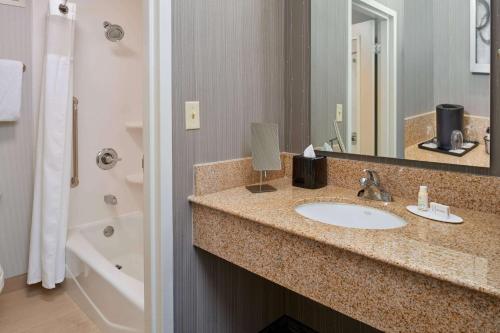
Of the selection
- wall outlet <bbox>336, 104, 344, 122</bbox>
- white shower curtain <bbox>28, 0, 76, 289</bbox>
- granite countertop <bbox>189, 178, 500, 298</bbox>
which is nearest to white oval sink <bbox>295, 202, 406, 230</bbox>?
granite countertop <bbox>189, 178, 500, 298</bbox>

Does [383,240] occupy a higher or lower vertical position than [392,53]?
lower

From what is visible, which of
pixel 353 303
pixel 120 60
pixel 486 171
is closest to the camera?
pixel 353 303

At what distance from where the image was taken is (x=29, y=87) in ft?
7.06

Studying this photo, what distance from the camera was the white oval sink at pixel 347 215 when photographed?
1180mm

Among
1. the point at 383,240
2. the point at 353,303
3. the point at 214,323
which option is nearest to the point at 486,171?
the point at 383,240

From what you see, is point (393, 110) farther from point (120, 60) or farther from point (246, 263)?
point (120, 60)

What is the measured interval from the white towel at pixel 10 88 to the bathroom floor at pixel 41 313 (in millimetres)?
1096

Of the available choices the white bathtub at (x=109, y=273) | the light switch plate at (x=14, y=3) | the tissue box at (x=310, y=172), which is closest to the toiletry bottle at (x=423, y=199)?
the tissue box at (x=310, y=172)

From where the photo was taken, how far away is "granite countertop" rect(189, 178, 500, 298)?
2.35ft

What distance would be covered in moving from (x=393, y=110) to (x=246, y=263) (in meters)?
0.81

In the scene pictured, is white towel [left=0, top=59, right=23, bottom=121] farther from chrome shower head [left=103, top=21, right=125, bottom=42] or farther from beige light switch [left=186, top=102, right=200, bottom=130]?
beige light switch [left=186, top=102, right=200, bottom=130]

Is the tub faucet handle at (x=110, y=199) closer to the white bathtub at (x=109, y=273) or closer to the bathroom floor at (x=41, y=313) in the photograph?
the white bathtub at (x=109, y=273)

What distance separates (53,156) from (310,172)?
1.58m

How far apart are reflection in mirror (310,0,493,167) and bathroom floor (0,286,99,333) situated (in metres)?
1.64
